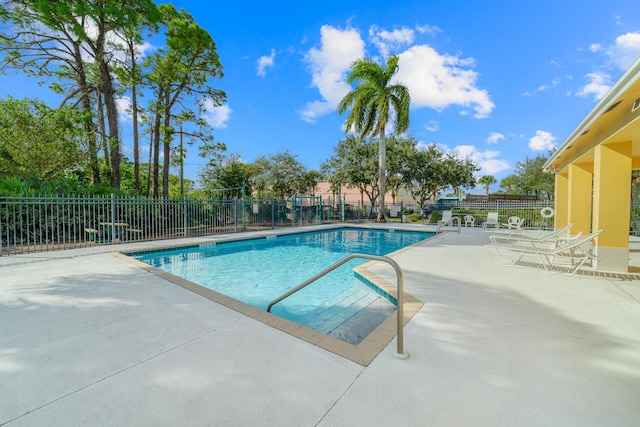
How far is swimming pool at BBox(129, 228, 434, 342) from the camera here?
428cm

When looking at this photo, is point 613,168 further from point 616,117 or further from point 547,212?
point 547,212

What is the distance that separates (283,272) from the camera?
654 cm

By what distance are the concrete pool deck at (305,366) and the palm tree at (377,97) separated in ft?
48.6

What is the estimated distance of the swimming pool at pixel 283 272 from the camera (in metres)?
4.28

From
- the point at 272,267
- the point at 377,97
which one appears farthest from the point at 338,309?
the point at 377,97

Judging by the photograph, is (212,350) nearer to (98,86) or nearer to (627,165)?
(627,165)

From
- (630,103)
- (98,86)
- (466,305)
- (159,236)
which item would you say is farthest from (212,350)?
(98,86)

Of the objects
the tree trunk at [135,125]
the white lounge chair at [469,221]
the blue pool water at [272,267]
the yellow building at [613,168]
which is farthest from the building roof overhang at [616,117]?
the tree trunk at [135,125]

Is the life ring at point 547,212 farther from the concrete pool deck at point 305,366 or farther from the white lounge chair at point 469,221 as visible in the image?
the concrete pool deck at point 305,366

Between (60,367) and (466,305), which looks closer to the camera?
(60,367)

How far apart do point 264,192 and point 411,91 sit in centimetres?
1546

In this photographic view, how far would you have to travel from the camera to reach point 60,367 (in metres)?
2.11

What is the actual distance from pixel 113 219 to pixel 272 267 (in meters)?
5.73

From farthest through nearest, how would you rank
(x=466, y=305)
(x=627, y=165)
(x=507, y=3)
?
(x=507, y=3) → (x=627, y=165) → (x=466, y=305)
